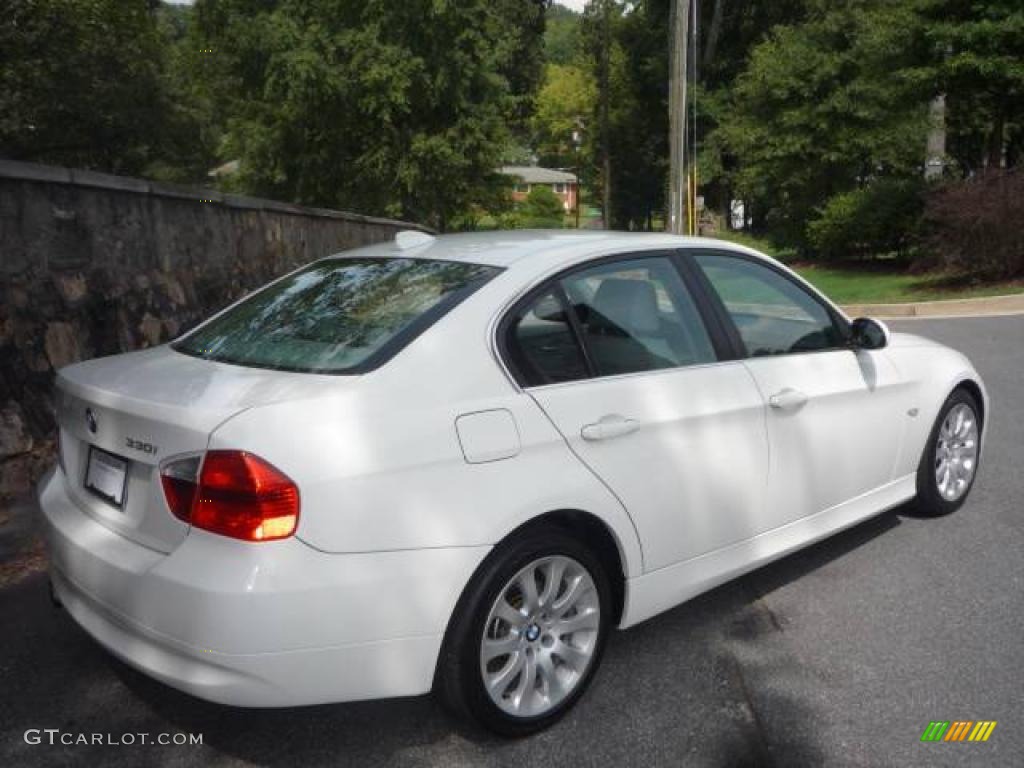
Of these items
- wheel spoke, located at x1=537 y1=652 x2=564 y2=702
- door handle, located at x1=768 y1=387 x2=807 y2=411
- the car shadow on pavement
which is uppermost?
door handle, located at x1=768 y1=387 x2=807 y2=411

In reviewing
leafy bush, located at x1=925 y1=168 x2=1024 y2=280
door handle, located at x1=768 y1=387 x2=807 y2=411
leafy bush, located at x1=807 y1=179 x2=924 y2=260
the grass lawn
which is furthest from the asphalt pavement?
leafy bush, located at x1=807 y1=179 x2=924 y2=260

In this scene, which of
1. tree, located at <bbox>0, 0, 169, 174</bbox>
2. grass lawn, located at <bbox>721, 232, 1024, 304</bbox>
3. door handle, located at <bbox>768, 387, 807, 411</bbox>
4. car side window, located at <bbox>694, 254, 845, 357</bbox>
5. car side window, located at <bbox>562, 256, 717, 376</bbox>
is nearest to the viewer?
car side window, located at <bbox>562, 256, 717, 376</bbox>

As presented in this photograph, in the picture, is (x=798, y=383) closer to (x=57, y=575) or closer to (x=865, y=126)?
(x=57, y=575)

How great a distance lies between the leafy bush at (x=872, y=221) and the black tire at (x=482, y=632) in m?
19.2

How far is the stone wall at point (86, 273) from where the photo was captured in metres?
5.71

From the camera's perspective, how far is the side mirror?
4.17 metres

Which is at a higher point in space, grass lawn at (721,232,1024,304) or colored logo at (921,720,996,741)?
grass lawn at (721,232,1024,304)

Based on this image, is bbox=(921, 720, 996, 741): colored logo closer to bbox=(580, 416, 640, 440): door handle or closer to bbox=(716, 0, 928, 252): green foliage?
bbox=(580, 416, 640, 440): door handle

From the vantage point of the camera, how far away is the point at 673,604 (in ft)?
11.0

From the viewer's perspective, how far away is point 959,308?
14.6 m

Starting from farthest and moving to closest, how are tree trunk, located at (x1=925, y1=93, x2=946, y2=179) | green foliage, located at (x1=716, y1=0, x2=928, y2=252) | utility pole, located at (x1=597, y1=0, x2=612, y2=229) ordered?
utility pole, located at (x1=597, y1=0, x2=612, y2=229)
green foliage, located at (x1=716, y1=0, x2=928, y2=252)
tree trunk, located at (x1=925, y1=93, x2=946, y2=179)

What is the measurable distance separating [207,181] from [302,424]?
1828 inches

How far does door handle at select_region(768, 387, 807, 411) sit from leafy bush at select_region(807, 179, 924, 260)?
1789 cm

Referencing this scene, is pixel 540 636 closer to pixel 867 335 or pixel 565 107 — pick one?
pixel 867 335
